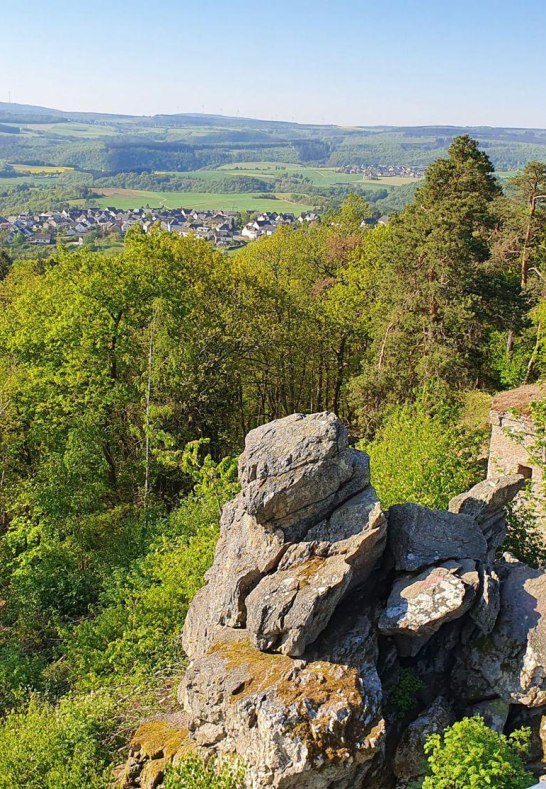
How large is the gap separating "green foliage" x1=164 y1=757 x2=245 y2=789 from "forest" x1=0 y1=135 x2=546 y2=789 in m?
0.17

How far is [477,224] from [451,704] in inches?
1001

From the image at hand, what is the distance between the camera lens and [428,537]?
36.3 ft

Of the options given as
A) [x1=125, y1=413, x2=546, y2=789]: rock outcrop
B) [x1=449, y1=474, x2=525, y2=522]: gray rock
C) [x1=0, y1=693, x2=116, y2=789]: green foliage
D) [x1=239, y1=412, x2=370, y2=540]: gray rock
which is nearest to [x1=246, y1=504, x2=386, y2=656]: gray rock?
[x1=125, y1=413, x2=546, y2=789]: rock outcrop

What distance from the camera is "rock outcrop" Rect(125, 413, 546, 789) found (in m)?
9.08

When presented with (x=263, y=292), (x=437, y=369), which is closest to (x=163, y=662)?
(x=437, y=369)

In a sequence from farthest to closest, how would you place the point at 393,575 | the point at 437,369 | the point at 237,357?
the point at 237,357, the point at 437,369, the point at 393,575

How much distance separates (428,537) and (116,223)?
5917 inches

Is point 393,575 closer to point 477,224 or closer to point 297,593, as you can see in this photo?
point 297,593

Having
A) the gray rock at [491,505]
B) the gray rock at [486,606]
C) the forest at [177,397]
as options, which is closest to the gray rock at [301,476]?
the gray rock at [486,606]

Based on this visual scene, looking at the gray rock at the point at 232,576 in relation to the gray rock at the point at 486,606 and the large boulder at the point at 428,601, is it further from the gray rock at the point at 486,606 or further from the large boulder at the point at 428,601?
the gray rock at the point at 486,606

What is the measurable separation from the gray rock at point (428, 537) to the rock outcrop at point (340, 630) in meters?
0.03

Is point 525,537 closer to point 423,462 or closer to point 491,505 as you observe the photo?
point 491,505

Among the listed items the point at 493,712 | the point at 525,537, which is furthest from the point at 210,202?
the point at 493,712

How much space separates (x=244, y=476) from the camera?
11.2m
